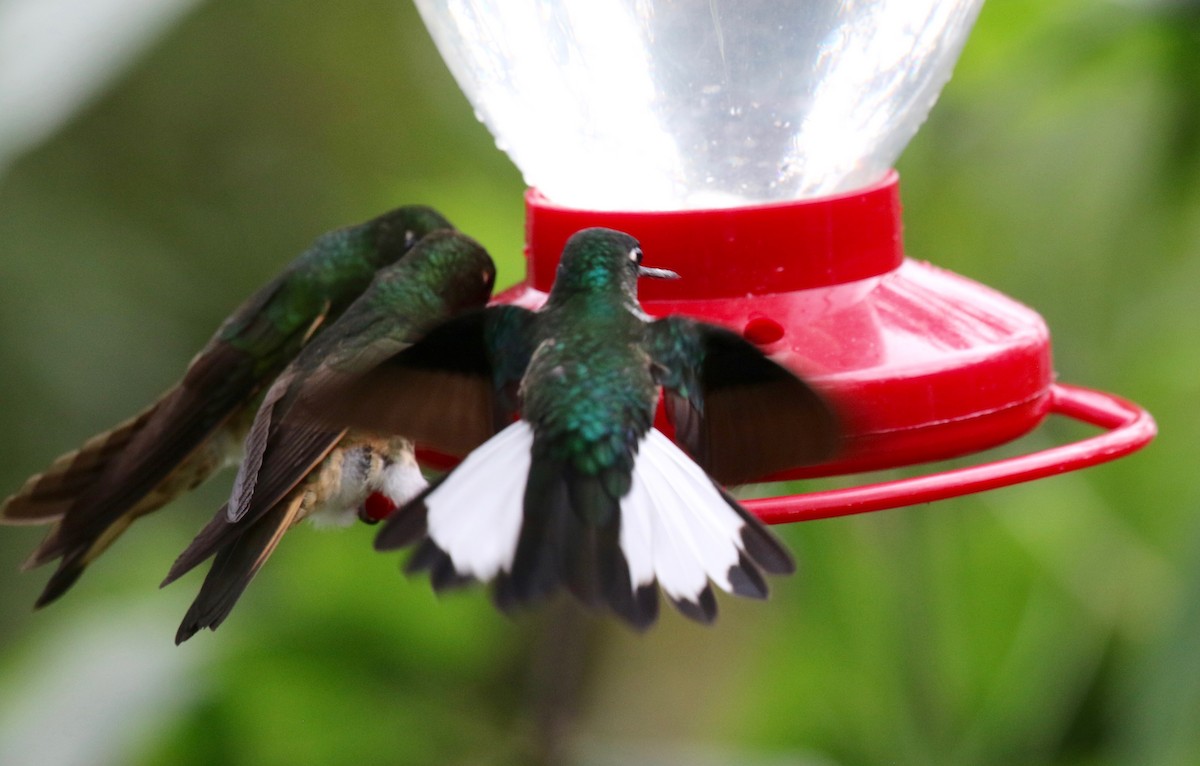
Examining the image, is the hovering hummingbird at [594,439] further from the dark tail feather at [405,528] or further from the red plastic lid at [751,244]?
the red plastic lid at [751,244]

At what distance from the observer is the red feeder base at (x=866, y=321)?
1.54 m

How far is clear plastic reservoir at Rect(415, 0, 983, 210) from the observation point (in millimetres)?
1912

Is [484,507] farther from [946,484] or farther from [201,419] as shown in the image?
[201,419]

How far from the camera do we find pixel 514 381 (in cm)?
160

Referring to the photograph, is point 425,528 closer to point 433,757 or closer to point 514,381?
point 514,381

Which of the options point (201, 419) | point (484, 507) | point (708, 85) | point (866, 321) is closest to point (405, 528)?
point (484, 507)

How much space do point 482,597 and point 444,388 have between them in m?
0.86

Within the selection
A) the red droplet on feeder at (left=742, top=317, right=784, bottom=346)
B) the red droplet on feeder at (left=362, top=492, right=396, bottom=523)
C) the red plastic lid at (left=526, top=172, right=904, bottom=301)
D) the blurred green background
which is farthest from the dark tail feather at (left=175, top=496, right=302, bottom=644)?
the blurred green background

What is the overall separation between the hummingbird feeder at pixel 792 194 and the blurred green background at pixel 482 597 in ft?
1.97

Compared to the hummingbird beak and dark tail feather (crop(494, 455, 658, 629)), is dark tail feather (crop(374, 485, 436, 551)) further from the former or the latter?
the hummingbird beak

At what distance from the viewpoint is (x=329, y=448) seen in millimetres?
1679

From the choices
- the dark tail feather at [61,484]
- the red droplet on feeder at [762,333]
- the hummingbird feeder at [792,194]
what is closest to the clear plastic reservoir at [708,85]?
the hummingbird feeder at [792,194]

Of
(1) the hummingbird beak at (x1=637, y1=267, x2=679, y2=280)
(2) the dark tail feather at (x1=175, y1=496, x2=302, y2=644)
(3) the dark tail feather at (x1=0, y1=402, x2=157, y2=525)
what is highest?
(1) the hummingbird beak at (x1=637, y1=267, x2=679, y2=280)

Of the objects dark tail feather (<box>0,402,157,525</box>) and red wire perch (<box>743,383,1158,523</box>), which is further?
dark tail feather (<box>0,402,157,525</box>)
